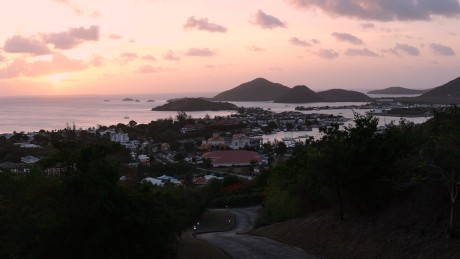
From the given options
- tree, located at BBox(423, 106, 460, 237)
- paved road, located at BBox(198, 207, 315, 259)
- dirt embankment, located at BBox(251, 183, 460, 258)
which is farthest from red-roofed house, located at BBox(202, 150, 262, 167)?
tree, located at BBox(423, 106, 460, 237)

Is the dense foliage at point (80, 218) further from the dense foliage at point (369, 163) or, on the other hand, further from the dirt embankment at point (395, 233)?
the dense foliage at point (369, 163)

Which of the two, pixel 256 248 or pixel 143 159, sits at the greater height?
pixel 256 248

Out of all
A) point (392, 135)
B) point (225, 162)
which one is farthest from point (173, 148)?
point (392, 135)

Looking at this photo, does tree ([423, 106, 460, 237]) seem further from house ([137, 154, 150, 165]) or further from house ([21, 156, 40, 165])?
house ([137, 154, 150, 165])

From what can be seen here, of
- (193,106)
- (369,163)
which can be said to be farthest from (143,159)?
(193,106)

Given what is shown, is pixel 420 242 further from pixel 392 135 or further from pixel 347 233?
pixel 392 135

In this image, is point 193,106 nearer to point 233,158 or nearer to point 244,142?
point 244,142
